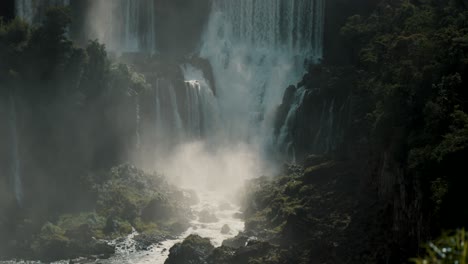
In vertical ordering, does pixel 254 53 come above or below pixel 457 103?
above

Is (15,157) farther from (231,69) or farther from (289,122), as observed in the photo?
(231,69)

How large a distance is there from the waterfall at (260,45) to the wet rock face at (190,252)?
46967 mm

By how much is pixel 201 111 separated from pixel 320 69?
16.4m

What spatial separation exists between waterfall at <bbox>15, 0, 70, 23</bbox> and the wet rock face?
4388 cm

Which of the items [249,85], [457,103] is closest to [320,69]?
[249,85]

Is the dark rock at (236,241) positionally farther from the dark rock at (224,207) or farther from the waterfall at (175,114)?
the waterfall at (175,114)

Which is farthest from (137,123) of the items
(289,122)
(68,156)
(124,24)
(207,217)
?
(124,24)

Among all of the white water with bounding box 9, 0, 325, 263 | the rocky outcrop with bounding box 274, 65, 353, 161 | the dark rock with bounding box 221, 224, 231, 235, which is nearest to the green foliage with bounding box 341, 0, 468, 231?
the rocky outcrop with bounding box 274, 65, 353, 161

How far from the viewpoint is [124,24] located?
115 m

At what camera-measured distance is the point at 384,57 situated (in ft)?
281

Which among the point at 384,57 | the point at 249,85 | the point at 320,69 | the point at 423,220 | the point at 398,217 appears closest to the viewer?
the point at 423,220

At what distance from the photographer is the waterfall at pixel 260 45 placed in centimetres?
11519

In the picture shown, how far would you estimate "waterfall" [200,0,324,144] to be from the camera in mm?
115188

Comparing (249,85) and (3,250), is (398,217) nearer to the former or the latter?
(3,250)
